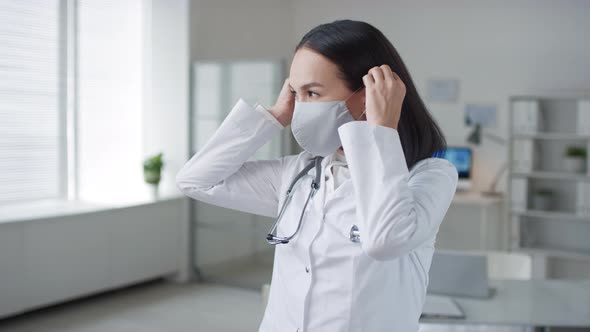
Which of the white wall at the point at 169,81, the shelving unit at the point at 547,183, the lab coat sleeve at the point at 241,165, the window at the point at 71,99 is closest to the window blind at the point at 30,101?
the window at the point at 71,99

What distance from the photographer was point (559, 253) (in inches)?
215

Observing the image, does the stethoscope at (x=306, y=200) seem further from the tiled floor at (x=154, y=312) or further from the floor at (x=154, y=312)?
the tiled floor at (x=154, y=312)

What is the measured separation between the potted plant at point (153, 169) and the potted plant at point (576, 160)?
346 cm

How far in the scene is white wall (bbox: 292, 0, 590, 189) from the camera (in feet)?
18.5

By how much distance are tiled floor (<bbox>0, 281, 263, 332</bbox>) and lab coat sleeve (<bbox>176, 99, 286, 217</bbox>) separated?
2917mm

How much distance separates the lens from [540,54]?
576 centimetres

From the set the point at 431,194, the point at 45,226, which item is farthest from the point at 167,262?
the point at 431,194

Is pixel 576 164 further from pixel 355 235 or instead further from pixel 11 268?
pixel 355 235

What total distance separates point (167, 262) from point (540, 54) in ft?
12.4

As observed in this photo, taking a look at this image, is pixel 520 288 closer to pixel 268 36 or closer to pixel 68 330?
pixel 68 330

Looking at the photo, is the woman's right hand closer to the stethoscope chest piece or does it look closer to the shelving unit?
the stethoscope chest piece

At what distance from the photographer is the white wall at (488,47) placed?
564cm

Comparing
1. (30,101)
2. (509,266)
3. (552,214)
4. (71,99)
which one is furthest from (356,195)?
(552,214)

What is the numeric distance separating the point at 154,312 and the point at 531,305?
292cm
